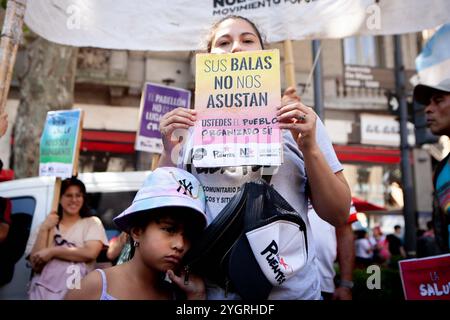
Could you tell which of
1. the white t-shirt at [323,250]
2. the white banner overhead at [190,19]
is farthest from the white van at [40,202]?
the white t-shirt at [323,250]

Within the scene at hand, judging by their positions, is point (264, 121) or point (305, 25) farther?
point (305, 25)

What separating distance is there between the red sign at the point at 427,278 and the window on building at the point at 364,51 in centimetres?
1474

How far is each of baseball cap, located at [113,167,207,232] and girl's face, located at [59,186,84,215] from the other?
267 centimetres

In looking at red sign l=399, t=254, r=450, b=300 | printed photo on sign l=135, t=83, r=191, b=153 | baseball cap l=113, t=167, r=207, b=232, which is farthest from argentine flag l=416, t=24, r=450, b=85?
printed photo on sign l=135, t=83, r=191, b=153

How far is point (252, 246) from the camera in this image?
4.74 feet

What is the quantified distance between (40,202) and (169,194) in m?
3.45

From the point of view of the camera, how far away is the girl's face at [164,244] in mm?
1637

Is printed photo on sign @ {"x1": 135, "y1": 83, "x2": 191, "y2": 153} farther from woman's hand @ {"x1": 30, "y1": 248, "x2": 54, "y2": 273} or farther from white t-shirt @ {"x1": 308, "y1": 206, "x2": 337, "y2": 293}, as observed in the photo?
white t-shirt @ {"x1": 308, "y1": 206, "x2": 337, "y2": 293}

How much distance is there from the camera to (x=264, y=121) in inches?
71.3

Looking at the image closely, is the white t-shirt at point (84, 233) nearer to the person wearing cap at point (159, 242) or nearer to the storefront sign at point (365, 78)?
the person wearing cap at point (159, 242)

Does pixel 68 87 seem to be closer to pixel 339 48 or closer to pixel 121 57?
pixel 121 57
